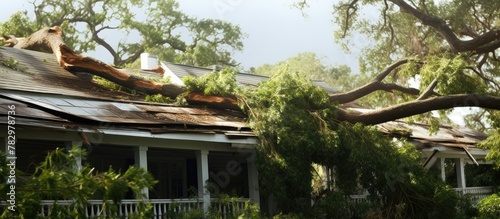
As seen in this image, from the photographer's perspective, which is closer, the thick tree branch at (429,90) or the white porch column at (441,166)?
the thick tree branch at (429,90)

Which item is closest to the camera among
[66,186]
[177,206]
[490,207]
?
[66,186]

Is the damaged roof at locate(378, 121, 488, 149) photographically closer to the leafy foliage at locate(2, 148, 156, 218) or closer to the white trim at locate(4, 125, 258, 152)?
the white trim at locate(4, 125, 258, 152)

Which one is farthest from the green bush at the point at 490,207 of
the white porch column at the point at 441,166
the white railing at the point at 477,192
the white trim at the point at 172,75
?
the white trim at the point at 172,75

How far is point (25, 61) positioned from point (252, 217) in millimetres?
8757

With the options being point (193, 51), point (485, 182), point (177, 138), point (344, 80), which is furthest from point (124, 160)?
point (344, 80)

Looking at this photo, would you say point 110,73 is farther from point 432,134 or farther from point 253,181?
point 432,134

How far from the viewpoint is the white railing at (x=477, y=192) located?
25328 mm

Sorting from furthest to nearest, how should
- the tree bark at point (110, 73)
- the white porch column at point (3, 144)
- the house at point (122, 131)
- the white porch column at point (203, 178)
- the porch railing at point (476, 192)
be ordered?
the porch railing at point (476, 192)
the tree bark at point (110, 73)
the white porch column at point (203, 178)
the house at point (122, 131)
the white porch column at point (3, 144)

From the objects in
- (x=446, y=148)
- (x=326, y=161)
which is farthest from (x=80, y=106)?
(x=446, y=148)

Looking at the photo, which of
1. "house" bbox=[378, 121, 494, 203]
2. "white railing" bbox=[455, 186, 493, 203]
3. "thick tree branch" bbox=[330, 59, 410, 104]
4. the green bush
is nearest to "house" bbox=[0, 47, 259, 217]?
"thick tree branch" bbox=[330, 59, 410, 104]

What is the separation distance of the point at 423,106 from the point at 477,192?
6.71 meters

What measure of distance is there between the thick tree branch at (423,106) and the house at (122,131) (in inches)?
127

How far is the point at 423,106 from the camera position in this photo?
21.2 m

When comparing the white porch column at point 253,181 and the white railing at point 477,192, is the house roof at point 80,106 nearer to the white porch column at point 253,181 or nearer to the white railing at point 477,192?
the white porch column at point 253,181
